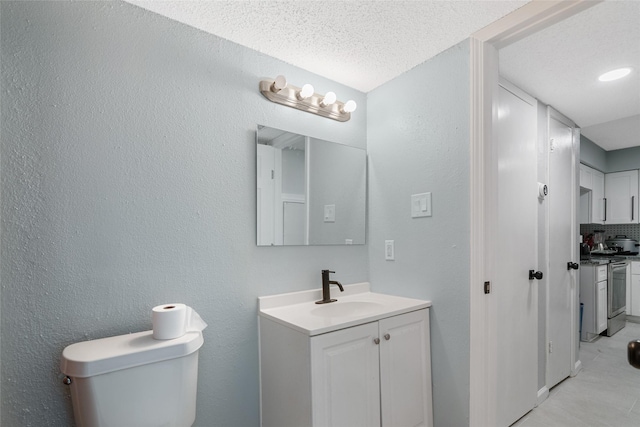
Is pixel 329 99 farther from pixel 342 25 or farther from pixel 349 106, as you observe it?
pixel 342 25

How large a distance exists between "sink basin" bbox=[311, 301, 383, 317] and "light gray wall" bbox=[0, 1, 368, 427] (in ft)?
0.65

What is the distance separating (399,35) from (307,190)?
0.92 metres

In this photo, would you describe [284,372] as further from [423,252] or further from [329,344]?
[423,252]

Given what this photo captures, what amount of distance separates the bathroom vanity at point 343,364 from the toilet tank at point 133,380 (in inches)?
15.6

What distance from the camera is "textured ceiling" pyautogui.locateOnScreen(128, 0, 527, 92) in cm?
138

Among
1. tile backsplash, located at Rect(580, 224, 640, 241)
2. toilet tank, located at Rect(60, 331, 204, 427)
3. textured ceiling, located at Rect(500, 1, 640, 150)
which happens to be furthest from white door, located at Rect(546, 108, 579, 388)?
tile backsplash, located at Rect(580, 224, 640, 241)

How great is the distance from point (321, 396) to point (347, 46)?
64.8 inches

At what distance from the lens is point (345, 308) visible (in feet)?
6.05

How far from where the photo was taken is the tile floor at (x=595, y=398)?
201 cm

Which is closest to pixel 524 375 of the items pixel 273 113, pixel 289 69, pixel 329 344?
pixel 329 344

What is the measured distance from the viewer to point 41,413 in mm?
1143

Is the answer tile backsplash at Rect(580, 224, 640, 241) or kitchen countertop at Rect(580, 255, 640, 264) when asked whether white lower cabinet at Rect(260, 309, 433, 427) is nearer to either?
kitchen countertop at Rect(580, 255, 640, 264)

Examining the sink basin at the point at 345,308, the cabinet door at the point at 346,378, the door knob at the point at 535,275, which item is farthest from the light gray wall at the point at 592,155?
the cabinet door at the point at 346,378

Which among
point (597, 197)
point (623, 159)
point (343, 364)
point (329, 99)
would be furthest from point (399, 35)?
point (623, 159)
